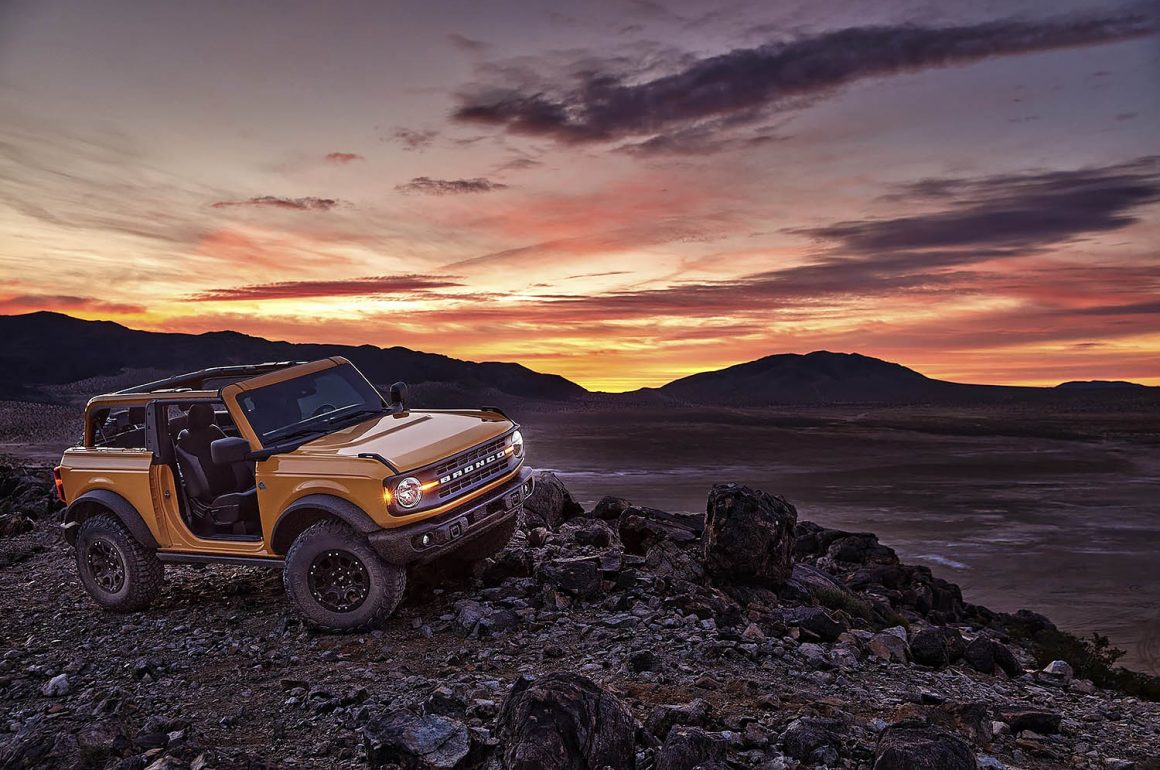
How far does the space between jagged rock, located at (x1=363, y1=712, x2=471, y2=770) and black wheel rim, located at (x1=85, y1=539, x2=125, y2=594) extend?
5768mm

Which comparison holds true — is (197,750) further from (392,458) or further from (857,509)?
(857,509)

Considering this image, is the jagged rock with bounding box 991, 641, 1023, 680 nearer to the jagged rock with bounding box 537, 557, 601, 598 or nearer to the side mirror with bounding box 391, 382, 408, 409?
the jagged rock with bounding box 537, 557, 601, 598

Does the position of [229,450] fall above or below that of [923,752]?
above

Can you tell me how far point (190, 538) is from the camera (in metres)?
8.99

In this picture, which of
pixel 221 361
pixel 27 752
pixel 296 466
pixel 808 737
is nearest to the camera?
pixel 808 737

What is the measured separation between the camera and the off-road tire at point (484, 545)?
32.7ft

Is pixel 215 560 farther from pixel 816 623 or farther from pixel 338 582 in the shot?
pixel 816 623

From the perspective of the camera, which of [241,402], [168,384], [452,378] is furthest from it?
[452,378]

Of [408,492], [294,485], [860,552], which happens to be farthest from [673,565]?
A: [860,552]

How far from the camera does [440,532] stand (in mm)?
7832

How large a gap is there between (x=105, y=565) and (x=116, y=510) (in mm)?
960

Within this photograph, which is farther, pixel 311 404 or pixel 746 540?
pixel 746 540

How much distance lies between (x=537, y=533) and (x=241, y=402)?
4877mm

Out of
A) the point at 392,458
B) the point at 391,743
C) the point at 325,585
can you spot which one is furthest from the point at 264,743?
the point at 392,458
